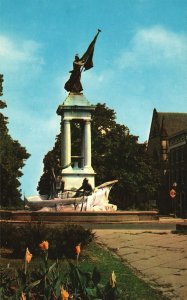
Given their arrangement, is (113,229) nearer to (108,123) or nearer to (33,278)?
(33,278)

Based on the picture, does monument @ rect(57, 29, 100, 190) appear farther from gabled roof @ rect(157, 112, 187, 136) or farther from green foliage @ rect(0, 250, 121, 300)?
gabled roof @ rect(157, 112, 187, 136)

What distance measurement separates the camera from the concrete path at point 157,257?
26.3ft

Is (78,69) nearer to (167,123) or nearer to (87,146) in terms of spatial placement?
(87,146)

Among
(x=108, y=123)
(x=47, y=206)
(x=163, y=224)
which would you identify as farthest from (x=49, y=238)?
(x=108, y=123)

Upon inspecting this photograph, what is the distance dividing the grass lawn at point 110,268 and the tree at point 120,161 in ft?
123

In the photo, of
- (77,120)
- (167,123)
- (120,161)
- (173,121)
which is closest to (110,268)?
(77,120)

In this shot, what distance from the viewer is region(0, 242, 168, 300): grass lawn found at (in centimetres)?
721

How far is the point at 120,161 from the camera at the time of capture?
52.0 m

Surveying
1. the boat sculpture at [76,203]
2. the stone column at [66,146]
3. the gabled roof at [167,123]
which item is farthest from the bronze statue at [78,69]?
the gabled roof at [167,123]

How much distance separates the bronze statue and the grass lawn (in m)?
15.3

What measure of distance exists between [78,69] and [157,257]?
17896 mm

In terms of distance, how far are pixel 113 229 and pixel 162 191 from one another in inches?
2289

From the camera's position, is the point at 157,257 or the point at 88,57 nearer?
the point at 157,257

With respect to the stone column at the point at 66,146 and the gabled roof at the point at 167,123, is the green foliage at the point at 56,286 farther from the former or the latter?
the gabled roof at the point at 167,123
